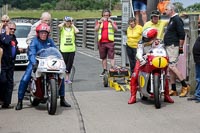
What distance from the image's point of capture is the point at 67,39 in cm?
1337

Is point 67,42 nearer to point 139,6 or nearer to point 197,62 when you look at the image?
point 139,6

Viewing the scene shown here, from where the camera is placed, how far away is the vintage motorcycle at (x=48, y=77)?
29.4 feet

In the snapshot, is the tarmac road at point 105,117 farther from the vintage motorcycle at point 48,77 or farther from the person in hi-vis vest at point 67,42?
the person in hi-vis vest at point 67,42

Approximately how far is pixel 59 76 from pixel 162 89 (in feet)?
6.58

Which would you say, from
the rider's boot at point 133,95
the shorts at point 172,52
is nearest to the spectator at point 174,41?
the shorts at point 172,52

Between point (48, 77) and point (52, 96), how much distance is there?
0.45 meters

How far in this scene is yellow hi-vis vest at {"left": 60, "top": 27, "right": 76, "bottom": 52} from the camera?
1336cm

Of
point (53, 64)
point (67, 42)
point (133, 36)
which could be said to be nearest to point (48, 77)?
point (53, 64)

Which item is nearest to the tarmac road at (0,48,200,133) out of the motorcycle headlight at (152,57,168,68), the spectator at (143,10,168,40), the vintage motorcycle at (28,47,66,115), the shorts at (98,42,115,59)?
the vintage motorcycle at (28,47,66,115)

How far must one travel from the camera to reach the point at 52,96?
8.85 metres

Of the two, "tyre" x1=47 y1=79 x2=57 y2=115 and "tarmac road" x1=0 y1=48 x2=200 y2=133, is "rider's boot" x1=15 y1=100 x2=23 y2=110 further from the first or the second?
"tyre" x1=47 y1=79 x2=57 y2=115

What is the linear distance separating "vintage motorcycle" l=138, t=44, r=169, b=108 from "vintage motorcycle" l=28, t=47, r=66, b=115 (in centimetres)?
165

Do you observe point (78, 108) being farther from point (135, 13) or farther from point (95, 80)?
point (135, 13)

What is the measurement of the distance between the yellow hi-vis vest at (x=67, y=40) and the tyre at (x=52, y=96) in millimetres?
4332
